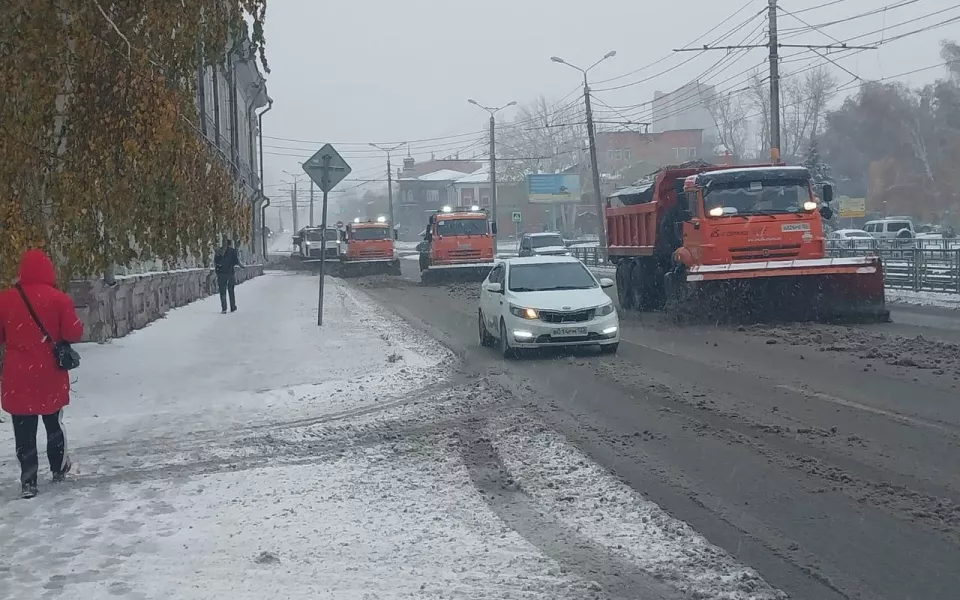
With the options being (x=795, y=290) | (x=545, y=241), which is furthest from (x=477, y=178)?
(x=795, y=290)

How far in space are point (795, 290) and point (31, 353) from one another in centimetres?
1416

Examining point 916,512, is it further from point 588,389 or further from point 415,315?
point 415,315

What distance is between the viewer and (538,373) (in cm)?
1364

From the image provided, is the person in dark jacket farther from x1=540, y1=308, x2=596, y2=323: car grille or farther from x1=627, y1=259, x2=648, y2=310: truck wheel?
x1=540, y1=308, x2=596, y2=323: car grille

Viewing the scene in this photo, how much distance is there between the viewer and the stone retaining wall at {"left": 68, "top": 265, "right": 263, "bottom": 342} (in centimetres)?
1536

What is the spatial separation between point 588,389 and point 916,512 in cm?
587

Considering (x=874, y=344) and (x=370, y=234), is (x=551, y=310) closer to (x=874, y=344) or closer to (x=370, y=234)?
(x=874, y=344)

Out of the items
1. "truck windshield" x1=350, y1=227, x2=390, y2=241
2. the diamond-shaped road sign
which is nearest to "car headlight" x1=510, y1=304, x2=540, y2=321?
the diamond-shaped road sign

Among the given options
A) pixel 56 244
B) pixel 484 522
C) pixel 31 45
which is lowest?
pixel 484 522

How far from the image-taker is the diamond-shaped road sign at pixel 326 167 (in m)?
18.8

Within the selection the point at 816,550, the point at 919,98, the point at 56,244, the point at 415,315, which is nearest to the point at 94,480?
the point at 56,244

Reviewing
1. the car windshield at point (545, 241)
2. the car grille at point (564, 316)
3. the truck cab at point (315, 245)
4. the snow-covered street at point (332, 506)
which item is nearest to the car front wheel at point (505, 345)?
the car grille at point (564, 316)

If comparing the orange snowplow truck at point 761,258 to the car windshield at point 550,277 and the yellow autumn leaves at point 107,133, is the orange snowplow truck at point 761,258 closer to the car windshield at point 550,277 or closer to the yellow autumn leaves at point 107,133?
the car windshield at point 550,277

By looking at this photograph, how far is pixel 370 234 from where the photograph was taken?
166 ft
